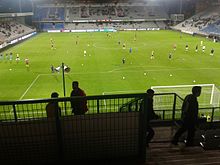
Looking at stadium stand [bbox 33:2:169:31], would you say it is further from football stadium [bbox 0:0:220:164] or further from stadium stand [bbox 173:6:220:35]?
stadium stand [bbox 173:6:220:35]

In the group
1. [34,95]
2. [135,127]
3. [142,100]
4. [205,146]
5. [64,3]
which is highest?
[64,3]

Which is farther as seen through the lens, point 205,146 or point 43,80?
point 43,80

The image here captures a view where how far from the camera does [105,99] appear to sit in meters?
5.68

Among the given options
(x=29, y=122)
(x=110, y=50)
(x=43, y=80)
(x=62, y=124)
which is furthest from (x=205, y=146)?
(x=110, y=50)

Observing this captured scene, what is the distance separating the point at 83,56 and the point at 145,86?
1719 centimetres

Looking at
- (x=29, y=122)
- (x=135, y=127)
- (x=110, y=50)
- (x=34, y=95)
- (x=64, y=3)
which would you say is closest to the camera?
(x=29, y=122)

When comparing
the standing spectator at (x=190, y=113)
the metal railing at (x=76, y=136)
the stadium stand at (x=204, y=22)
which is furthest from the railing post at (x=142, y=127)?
the stadium stand at (x=204, y=22)

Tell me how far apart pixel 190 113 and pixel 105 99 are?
8.32 ft

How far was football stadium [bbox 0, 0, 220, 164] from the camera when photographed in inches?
221

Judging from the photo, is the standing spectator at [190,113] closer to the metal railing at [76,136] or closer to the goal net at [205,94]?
the metal railing at [76,136]

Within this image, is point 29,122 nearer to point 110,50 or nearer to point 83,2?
point 110,50

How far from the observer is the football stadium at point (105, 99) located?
5621mm

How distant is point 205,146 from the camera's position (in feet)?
22.4

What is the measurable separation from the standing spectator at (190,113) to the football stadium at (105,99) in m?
0.04
